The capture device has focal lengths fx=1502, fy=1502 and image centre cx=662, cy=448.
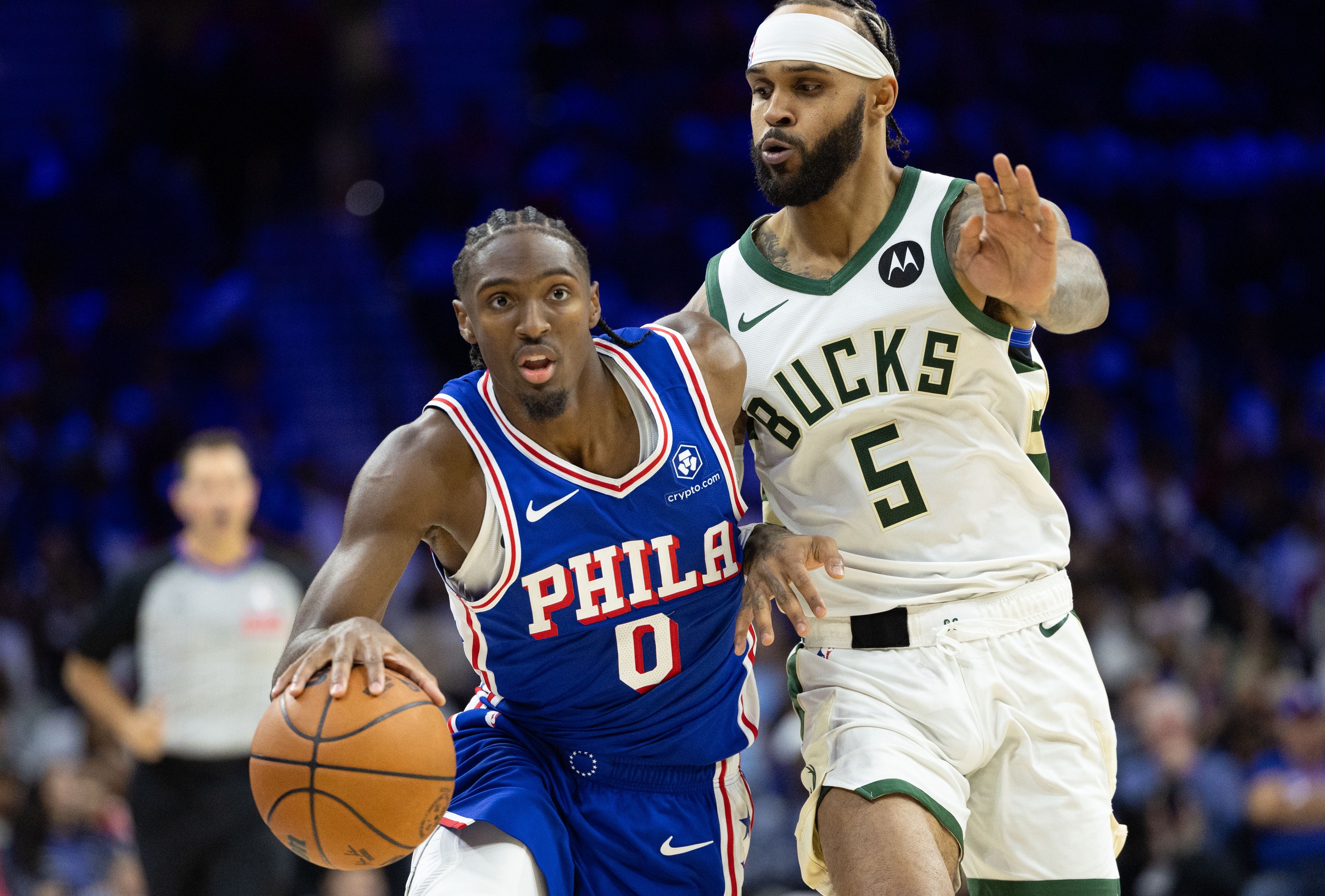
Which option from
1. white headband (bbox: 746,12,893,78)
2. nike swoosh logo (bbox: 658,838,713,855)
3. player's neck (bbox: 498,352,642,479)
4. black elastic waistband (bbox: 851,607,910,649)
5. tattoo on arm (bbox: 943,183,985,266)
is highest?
white headband (bbox: 746,12,893,78)

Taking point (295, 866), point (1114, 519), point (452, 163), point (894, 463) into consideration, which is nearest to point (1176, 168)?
point (1114, 519)

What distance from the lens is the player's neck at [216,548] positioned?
21.4 feet

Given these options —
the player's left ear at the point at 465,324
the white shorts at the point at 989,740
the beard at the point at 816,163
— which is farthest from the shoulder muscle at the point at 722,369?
the white shorts at the point at 989,740

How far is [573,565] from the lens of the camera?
3.48 m

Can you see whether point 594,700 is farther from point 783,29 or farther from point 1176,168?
point 1176,168

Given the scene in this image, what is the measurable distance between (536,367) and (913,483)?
0.94 m

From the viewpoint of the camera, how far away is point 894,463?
3613mm

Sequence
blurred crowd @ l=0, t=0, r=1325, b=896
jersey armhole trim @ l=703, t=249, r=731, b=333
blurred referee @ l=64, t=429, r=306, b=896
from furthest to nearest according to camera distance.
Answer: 1. blurred crowd @ l=0, t=0, r=1325, b=896
2. blurred referee @ l=64, t=429, r=306, b=896
3. jersey armhole trim @ l=703, t=249, r=731, b=333

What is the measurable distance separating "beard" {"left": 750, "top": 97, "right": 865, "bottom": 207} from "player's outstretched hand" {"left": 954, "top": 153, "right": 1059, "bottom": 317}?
38 centimetres

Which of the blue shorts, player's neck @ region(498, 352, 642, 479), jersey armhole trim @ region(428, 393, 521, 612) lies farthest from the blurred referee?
player's neck @ region(498, 352, 642, 479)

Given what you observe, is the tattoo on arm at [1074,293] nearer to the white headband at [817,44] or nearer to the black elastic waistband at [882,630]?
the white headband at [817,44]

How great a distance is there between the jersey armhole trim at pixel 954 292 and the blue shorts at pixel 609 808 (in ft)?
4.26

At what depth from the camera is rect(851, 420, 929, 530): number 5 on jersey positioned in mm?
3602

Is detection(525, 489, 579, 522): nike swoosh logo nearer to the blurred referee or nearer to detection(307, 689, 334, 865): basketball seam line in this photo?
detection(307, 689, 334, 865): basketball seam line
